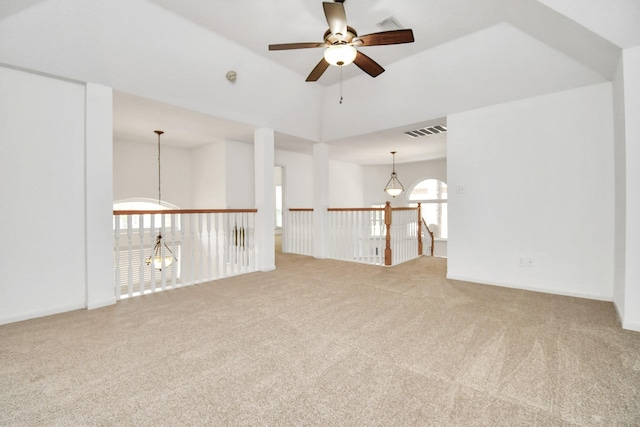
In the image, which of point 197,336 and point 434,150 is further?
point 434,150

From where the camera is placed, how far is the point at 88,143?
9.29ft

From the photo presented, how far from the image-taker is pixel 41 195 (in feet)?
8.64

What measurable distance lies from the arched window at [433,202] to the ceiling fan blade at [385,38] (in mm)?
6896

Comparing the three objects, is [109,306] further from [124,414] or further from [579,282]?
[579,282]

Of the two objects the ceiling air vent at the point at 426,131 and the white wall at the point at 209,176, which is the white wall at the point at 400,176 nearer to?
the ceiling air vent at the point at 426,131

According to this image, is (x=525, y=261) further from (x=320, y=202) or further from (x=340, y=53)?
(x=320, y=202)

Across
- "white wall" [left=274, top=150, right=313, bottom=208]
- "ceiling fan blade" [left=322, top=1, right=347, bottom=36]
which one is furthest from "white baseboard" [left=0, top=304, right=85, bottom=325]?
"white wall" [left=274, top=150, right=313, bottom=208]

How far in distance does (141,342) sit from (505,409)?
2387mm

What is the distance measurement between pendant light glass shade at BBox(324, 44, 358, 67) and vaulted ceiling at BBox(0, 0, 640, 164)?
0.71 meters

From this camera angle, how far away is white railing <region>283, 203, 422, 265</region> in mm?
5082

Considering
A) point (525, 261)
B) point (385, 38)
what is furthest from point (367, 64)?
point (525, 261)

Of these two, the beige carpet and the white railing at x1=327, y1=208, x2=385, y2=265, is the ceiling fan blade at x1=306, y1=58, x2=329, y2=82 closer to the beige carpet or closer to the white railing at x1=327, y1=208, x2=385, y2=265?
the beige carpet

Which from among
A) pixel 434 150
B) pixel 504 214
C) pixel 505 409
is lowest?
pixel 505 409

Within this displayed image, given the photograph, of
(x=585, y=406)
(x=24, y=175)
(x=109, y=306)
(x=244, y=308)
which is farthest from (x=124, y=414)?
(x=24, y=175)
